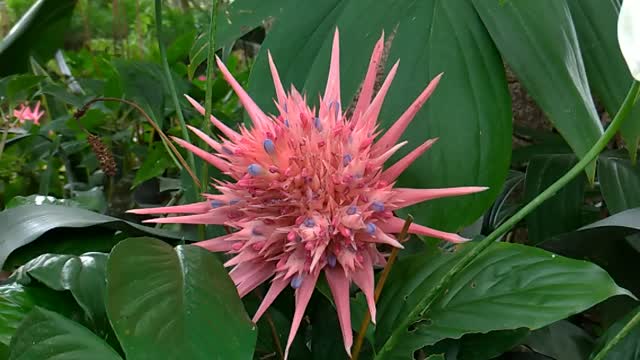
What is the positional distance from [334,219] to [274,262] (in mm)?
51

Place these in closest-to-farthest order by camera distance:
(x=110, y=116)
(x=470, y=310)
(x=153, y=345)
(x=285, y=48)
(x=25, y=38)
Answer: (x=153, y=345) < (x=470, y=310) < (x=285, y=48) < (x=25, y=38) < (x=110, y=116)

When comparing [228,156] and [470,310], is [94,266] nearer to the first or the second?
[228,156]

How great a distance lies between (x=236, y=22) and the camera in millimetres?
543

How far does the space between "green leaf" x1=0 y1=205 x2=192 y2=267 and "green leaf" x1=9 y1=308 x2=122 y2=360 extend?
0.12m

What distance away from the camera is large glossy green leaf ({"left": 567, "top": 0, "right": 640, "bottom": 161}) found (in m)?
0.45

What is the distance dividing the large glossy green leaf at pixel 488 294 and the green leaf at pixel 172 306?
0.35 feet

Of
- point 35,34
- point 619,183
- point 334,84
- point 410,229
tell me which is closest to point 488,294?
point 410,229

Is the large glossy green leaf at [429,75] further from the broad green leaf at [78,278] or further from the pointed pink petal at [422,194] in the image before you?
the broad green leaf at [78,278]

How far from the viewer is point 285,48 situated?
51 cm

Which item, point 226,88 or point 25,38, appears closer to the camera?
point 25,38

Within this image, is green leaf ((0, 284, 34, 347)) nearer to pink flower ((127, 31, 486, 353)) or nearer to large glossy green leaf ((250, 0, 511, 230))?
pink flower ((127, 31, 486, 353))

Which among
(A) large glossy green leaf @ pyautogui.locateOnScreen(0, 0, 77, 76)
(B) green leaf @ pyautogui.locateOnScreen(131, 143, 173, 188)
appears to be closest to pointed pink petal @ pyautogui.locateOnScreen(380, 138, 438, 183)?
(B) green leaf @ pyautogui.locateOnScreen(131, 143, 173, 188)

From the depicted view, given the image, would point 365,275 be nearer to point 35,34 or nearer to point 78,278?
point 78,278

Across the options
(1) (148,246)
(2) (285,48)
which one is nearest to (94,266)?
(1) (148,246)
